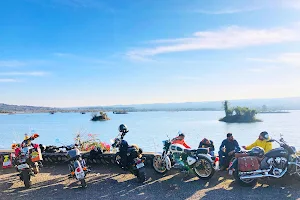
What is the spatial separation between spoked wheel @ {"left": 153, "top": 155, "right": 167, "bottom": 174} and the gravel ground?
0.16m

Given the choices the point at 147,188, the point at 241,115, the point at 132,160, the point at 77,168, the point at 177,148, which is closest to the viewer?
the point at 147,188

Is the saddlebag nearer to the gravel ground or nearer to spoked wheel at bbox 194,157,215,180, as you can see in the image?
the gravel ground

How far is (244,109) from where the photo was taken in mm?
89500

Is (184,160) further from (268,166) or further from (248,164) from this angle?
(268,166)

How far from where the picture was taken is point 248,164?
6555 millimetres

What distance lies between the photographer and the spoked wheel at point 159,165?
784 cm

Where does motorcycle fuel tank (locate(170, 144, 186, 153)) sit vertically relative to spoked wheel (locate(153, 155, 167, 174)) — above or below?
above

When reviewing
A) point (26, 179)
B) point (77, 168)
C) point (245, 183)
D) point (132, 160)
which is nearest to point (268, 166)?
point (245, 183)

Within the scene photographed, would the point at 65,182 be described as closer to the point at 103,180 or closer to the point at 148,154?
the point at 103,180

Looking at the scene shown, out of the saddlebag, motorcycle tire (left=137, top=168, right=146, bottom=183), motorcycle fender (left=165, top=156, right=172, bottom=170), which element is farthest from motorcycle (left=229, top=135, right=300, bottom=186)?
motorcycle tire (left=137, top=168, right=146, bottom=183)

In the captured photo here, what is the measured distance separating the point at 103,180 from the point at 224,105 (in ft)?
303

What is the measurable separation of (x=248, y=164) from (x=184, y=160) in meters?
1.69

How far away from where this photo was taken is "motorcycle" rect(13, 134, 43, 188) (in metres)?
7.31

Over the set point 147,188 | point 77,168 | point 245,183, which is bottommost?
point 147,188
